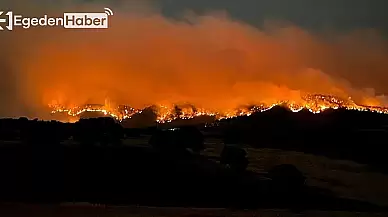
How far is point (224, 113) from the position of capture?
6594 millimetres

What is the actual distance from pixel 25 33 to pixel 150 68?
1.41 m

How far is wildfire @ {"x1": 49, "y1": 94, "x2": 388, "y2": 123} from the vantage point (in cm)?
654

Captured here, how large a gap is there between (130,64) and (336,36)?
235cm

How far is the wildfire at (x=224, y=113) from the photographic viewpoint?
21.5 feet

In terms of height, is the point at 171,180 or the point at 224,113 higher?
the point at 224,113

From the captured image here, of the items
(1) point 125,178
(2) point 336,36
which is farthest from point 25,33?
(2) point 336,36

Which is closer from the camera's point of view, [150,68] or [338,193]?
[338,193]

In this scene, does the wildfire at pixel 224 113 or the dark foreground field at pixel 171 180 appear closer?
the dark foreground field at pixel 171 180

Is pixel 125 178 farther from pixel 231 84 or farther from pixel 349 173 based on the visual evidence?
pixel 349 173

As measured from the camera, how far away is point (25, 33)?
659 cm

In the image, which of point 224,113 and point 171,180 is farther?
point 224,113

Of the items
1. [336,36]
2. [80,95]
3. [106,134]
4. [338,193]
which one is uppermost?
[336,36]

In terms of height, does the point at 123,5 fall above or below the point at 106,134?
above

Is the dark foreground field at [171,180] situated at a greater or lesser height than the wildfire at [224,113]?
lesser
